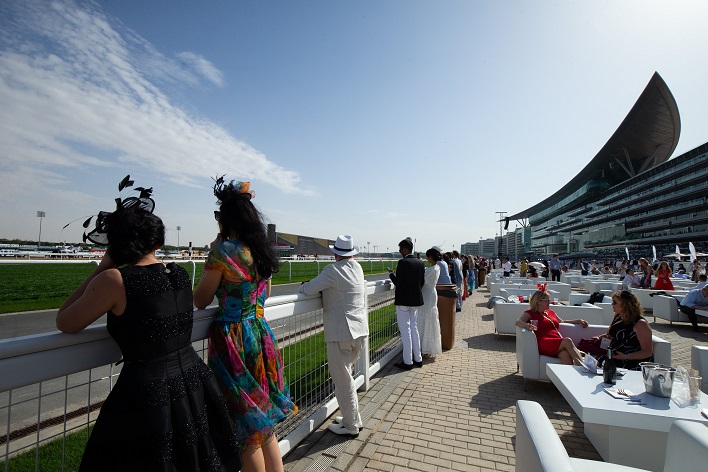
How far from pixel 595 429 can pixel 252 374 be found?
10.5 ft

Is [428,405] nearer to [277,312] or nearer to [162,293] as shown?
[277,312]

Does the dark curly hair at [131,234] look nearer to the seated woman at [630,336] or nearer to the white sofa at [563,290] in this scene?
the seated woman at [630,336]

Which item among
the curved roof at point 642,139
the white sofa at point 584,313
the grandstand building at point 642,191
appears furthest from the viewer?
the curved roof at point 642,139

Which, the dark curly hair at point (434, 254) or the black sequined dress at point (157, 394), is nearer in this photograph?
Answer: the black sequined dress at point (157, 394)

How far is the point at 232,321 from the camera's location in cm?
216

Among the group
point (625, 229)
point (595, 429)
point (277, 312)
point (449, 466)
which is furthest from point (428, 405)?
point (625, 229)

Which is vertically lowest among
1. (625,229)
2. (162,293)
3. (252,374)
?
(252,374)

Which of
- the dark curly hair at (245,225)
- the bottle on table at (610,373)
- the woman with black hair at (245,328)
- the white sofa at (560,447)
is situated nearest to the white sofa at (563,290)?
the bottle on table at (610,373)

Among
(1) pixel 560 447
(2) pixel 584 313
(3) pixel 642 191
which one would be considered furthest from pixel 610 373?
(3) pixel 642 191

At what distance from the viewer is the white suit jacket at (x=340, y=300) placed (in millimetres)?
3420

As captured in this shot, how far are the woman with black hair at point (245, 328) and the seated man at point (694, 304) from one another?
11115 mm

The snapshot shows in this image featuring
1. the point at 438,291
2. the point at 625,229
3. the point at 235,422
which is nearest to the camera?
the point at 235,422

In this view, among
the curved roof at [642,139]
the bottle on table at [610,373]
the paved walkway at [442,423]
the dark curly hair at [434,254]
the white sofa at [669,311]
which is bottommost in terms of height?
the paved walkway at [442,423]

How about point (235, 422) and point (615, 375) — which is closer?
point (235, 422)
